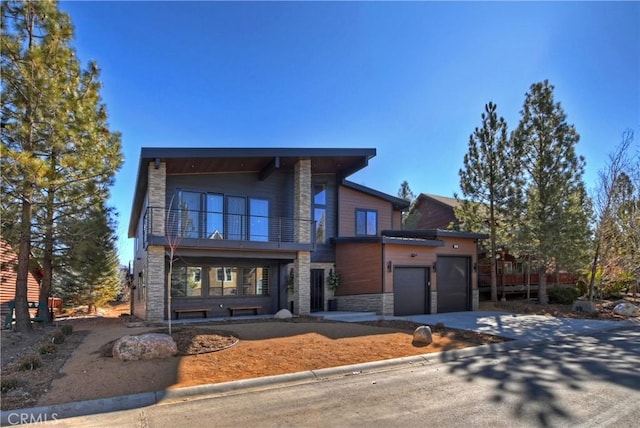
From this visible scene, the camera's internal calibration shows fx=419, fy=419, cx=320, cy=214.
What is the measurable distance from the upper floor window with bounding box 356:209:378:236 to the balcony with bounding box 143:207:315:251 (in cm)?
349

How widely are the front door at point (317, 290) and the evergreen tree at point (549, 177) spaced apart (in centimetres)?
1088

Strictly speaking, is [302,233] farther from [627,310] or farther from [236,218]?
[627,310]

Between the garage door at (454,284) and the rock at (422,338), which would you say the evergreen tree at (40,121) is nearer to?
the rock at (422,338)

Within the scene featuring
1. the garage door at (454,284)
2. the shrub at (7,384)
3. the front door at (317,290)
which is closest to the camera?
the shrub at (7,384)

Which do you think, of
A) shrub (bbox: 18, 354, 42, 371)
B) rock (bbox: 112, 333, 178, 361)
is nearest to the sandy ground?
rock (bbox: 112, 333, 178, 361)

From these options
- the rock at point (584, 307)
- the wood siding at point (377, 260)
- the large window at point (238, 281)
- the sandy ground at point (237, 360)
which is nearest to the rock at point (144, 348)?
the sandy ground at point (237, 360)

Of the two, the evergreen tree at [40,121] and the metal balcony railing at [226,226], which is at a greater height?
the evergreen tree at [40,121]

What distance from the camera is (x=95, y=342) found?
33.4ft

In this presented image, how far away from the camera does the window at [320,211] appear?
19.6 m

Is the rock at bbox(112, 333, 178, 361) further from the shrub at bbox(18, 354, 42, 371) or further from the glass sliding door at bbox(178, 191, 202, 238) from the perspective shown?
A: the glass sliding door at bbox(178, 191, 202, 238)

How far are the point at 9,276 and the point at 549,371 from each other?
18369 mm

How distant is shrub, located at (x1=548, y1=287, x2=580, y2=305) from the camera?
904 inches

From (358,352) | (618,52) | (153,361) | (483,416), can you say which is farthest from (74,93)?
(618,52)

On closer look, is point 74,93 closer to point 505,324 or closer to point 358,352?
point 358,352
